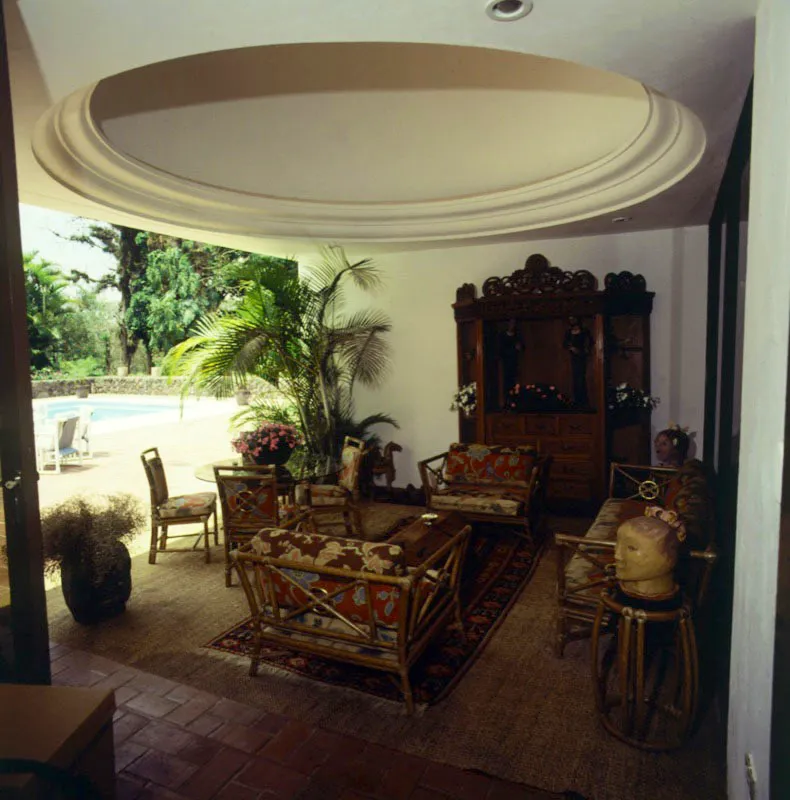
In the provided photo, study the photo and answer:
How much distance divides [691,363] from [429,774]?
508 centimetres

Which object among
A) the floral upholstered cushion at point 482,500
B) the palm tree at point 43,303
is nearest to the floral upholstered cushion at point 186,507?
the floral upholstered cushion at point 482,500

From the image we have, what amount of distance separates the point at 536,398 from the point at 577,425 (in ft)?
1.80

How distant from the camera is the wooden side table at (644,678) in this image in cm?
261

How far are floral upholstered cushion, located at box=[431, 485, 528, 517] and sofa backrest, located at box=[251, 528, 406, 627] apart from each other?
8.18 ft

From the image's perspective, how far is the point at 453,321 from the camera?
7238 mm

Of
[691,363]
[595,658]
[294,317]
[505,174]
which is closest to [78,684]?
[595,658]

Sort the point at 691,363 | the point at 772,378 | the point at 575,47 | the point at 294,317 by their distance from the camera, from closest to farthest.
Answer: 1. the point at 772,378
2. the point at 575,47
3. the point at 691,363
4. the point at 294,317

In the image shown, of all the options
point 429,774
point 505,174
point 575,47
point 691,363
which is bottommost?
point 429,774

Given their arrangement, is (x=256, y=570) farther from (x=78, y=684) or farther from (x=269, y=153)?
(x=269, y=153)

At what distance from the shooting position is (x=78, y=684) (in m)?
3.19

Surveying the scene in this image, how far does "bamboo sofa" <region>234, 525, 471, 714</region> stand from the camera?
2805 millimetres

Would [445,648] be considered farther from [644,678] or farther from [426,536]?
[644,678]

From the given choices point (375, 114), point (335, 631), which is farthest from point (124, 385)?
point (335, 631)

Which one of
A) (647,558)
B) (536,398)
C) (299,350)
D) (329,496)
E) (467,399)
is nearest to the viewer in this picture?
(647,558)
